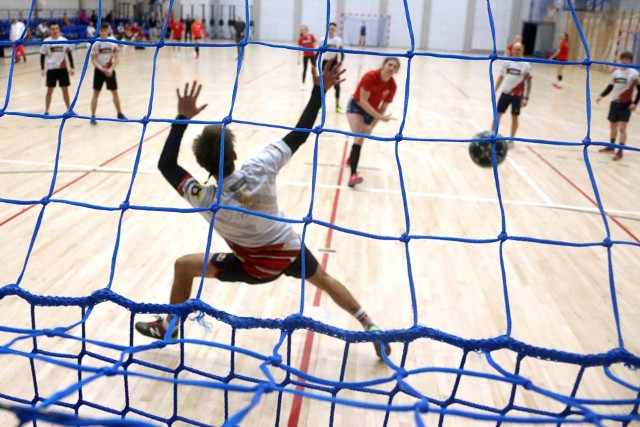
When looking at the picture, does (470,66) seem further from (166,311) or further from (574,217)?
(166,311)

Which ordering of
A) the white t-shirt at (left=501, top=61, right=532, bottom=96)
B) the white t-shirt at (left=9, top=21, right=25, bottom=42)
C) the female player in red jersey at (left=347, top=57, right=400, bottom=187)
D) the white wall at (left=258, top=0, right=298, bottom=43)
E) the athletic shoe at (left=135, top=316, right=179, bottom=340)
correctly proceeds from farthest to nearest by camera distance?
the white wall at (left=258, top=0, right=298, bottom=43) < the white t-shirt at (left=9, top=21, right=25, bottom=42) < the white t-shirt at (left=501, top=61, right=532, bottom=96) < the female player in red jersey at (left=347, top=57, right=400, bottom=187) < the athletic shoe at (left=135, top=316, right=179, bottom=340)

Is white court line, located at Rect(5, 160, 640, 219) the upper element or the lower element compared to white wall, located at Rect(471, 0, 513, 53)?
lower

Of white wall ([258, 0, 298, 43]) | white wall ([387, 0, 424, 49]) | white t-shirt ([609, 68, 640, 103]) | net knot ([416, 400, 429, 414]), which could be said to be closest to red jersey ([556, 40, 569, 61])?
white t-shirt ([609, 68, 640, 103])

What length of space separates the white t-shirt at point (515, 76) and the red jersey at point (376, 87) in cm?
263

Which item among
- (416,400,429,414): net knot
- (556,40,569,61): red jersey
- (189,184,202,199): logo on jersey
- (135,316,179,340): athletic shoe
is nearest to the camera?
(416,400,429,414): net knot

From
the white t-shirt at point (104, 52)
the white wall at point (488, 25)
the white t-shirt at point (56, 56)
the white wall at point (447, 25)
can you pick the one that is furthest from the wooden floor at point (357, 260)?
the white wall at point (447, 25)

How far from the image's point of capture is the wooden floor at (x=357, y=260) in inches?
108

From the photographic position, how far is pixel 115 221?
462cm

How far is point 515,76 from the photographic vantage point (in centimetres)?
739

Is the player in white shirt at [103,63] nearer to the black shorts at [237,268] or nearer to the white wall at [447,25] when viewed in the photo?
the black shorts at [237,268]

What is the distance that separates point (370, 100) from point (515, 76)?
111 inches

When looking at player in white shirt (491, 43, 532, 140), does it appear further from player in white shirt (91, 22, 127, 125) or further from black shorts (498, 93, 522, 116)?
player in white shirt (91, 22, 127, 125)

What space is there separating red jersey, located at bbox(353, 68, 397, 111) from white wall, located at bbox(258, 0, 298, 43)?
22.1 m

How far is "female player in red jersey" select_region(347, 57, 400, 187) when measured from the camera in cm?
536
